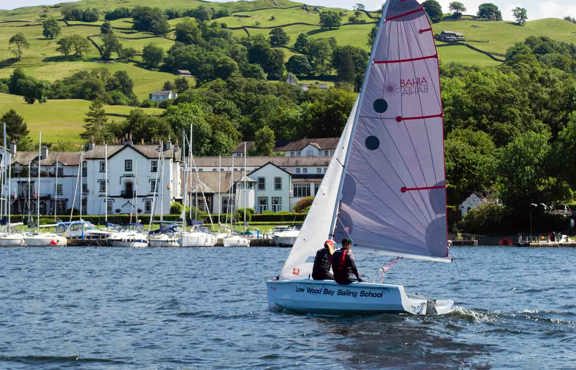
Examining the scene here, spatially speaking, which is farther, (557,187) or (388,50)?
(557,187)

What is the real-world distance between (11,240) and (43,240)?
2.75m

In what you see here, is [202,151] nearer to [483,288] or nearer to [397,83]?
[483,288]

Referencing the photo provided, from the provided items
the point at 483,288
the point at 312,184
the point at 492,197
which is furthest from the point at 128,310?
the point at 312,184

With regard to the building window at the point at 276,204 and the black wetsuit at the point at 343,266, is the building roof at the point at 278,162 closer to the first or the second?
the building window at the point at 276,204

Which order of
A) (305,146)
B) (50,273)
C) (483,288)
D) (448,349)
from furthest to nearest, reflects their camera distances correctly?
(305,146)
(50,273)
(483,288)
(448,349)

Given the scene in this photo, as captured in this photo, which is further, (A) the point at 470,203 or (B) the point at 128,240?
(A) the point at 470,203

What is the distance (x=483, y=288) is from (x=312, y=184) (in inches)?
3566

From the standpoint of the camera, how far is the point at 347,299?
33.6 metres

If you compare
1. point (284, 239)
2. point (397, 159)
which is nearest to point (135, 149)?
point (284, 239)

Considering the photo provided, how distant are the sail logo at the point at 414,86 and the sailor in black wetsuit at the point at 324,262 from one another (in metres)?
4.92

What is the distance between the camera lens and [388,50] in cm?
3284

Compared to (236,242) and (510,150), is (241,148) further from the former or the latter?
(236,242)

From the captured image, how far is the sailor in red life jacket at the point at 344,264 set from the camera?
3278 cm

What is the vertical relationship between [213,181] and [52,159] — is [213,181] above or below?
below
